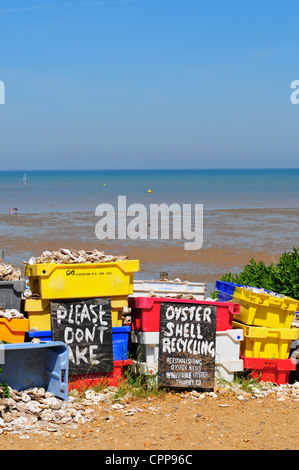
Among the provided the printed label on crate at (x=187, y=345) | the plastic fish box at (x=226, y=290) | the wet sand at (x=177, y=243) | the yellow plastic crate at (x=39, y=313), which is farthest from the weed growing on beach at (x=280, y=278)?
the wet sand at (x=177, y=243)

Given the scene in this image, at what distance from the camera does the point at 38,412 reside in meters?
6.59

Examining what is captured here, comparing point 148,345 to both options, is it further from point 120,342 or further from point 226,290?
point 226,290

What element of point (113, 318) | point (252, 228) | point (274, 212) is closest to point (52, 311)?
point (113, 318)

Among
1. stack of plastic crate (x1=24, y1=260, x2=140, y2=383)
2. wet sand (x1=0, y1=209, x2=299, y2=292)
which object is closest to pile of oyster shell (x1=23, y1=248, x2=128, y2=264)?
stack of plastic crate (x1=24, y1=260, x2=140, y2=383)

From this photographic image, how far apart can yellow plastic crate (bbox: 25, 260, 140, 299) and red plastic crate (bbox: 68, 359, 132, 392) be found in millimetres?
861

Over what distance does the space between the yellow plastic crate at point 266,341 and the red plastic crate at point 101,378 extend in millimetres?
1495

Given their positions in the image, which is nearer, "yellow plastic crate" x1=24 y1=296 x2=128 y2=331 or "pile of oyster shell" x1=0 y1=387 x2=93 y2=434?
"pile of oyster shell" x1=0 y1=387 x2=93 y2=434

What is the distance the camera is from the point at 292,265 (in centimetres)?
1002

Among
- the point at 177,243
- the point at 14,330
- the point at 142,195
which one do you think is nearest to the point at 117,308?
the point at 14,330

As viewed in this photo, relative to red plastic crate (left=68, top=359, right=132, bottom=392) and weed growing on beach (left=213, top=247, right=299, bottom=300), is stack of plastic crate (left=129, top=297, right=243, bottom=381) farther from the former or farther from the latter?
weed growing on beach (left=213, top=247, right=299, bottom=300)

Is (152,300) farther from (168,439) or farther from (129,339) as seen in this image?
(168,439)

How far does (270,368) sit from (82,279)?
2637 millimetres

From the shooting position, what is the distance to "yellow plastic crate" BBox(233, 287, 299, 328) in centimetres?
793
